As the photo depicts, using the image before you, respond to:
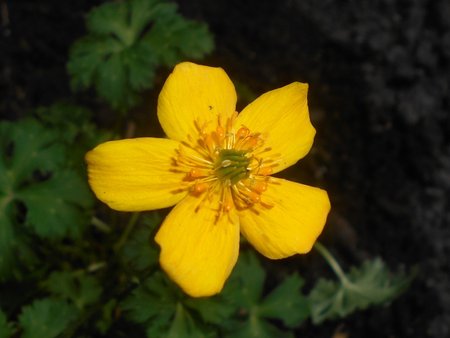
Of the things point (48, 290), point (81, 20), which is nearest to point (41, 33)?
point (81, 20)

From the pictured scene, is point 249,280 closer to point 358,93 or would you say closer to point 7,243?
point 7,243

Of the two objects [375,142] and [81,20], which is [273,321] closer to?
[375,142]

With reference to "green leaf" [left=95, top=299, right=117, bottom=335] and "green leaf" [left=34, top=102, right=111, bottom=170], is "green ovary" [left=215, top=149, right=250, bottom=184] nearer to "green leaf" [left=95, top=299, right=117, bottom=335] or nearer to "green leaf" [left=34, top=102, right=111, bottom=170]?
"green leaf" [left=34, top=102, right=111, bottom=170]

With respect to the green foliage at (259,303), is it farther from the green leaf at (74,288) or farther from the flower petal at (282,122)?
the flower petal at (282,122)

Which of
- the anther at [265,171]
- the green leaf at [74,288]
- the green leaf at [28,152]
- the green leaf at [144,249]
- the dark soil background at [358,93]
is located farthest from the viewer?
the dark soil background at [358,93]

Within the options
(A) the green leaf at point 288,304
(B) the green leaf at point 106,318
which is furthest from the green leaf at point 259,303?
(B) the green leaf at point 106,318

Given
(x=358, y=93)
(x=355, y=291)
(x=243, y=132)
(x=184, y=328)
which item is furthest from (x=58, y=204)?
(x=358, y=93)

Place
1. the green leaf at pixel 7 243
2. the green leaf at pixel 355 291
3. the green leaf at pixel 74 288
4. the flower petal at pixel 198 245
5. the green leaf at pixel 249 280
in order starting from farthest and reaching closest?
1. the green leaf at pixel 355 291
2. the green leaf at pixel 249 280
3. the green leaf at pixel 74 288
4. the green leaf at pixel 7 243
5. the flower petal at pixel 198 245
